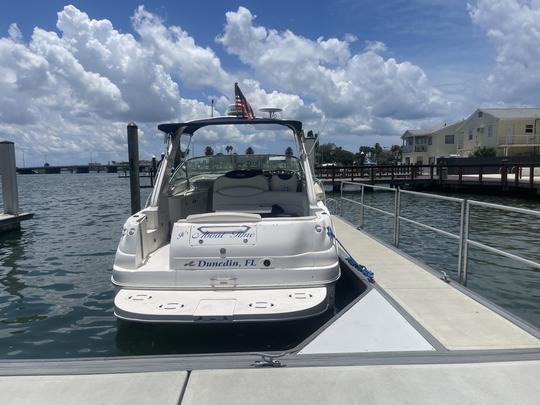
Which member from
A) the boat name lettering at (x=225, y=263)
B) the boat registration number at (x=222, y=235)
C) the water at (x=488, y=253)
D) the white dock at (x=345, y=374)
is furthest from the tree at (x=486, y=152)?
the boat name lettering at (x=225, y=263)

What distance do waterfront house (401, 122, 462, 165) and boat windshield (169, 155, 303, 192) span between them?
5899cm

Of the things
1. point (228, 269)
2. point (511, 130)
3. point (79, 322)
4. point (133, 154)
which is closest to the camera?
point (228, 269)

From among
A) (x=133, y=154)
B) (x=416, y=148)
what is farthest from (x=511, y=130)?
(x=133, y=154)

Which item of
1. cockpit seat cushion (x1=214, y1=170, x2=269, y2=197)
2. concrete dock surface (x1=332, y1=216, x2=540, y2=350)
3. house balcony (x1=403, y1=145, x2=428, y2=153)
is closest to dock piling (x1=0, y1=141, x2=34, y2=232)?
cockpit seat cushion (x1=214, y1=170, x2=269, y2=197)

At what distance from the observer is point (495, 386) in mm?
2904

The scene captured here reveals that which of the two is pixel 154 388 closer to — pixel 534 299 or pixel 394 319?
pixel 394 319

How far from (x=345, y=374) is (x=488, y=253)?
315 inches

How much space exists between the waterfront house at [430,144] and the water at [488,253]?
50050mm

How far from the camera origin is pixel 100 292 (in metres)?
7.41

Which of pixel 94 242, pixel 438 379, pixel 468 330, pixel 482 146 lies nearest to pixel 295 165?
pixel 468 330

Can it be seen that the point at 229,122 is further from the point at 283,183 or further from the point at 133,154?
the point at 133,154

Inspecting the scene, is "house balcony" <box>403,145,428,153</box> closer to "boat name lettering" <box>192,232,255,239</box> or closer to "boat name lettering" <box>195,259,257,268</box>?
"boat name lettering" <box>192,232,255,239</box>

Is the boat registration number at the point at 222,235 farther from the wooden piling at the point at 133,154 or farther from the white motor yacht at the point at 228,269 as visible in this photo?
the wooden piling at the point at 133,154

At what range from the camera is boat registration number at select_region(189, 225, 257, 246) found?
15.7ft
